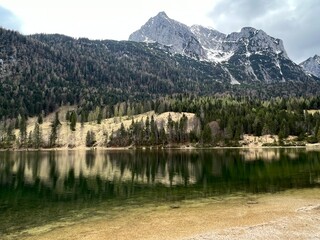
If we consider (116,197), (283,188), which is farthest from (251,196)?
(116,197)

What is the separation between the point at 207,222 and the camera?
139ft

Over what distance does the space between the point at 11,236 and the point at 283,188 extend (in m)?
51.7

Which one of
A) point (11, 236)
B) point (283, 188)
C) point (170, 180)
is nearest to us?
point (11, 236)

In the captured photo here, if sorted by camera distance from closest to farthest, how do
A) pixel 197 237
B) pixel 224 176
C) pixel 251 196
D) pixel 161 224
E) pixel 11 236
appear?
pixel 197 237 < pixel 11 236 < pixel 161 224 < pixel 251 196 < pixel 224 176

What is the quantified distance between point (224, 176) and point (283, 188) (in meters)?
24.6

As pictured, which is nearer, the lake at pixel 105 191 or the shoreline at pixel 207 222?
the shoreline at pixel 207 222

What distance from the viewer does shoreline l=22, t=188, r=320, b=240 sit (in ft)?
121

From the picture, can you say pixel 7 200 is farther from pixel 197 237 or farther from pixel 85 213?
pixel 197 237

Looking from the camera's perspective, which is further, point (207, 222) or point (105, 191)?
point (105, 191)

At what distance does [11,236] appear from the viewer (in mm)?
38656

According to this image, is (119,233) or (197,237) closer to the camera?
(197,237)

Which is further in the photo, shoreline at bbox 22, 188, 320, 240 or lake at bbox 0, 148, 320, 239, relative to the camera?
lake at bbox 0, 148, 320, 239

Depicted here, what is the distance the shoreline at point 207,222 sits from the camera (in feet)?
121

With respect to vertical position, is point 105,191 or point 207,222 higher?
point 105,191
